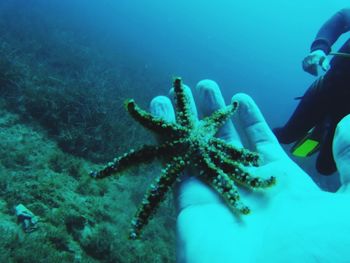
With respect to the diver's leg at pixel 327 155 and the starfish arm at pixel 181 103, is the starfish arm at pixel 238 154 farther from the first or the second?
the diver's leg at pixel 327 155

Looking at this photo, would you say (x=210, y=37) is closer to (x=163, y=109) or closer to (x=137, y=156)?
(x=163, y=109)

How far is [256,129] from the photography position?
4.46m

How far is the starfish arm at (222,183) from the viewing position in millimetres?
3076

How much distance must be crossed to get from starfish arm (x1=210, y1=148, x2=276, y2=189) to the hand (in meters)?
0.19

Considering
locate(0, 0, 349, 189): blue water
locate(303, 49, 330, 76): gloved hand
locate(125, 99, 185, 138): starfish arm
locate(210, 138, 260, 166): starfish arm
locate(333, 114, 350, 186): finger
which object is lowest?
locate(0, 0, 349, 189): blue water

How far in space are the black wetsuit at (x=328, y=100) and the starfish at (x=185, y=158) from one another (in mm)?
2464

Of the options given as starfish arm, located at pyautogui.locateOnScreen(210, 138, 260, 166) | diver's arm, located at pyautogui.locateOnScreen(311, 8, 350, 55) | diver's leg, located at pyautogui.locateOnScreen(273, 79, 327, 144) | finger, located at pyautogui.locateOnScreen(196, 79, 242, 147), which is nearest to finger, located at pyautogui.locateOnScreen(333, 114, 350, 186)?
starfish arm, located at pyautogui.locateOnScreen(210, 138, 260, 166)

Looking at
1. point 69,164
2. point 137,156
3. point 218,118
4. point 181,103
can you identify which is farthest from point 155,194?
point 69,164

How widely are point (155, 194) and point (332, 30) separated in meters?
4.94

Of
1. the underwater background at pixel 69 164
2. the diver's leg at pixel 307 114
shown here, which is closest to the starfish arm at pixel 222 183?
the underwater background at pixel 69 164

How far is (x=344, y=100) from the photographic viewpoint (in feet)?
17.0

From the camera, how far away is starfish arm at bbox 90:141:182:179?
11.0ft

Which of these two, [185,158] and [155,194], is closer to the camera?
[155,194]

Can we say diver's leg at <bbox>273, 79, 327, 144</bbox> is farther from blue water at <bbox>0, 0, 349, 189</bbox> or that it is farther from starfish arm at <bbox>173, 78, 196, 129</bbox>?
blue water at <bbox>0, 0, 349, 189</bbox>
